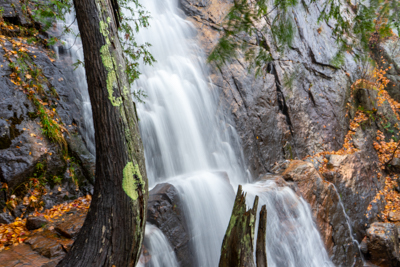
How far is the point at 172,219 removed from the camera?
3975 millimetres

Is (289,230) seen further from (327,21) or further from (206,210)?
(327,21)

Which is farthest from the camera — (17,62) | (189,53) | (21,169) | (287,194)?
(189,53)

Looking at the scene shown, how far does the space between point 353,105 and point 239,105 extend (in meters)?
4.94

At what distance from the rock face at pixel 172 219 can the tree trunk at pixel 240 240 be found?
166 centimetres

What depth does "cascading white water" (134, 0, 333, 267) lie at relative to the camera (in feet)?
15.3

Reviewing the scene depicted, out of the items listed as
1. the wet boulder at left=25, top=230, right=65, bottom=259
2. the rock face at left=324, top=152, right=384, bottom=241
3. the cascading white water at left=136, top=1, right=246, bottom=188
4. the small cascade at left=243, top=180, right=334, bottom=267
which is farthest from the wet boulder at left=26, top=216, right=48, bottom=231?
the rock face at left=324, top=152, right=384, bottom=241

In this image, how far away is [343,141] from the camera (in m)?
8.73

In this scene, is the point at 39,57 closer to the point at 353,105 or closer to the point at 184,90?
the point at 184,90

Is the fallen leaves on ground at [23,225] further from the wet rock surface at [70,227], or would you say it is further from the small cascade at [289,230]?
the small cascade at [289,230]

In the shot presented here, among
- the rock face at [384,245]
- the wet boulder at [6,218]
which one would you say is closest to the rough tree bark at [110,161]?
the wet boulder at [6,218]

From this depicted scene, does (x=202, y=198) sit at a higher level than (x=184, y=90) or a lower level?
lower

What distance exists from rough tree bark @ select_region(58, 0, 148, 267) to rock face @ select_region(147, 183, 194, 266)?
5.70 feet

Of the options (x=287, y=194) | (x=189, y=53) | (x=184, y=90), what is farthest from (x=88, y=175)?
(x=189, y=53)

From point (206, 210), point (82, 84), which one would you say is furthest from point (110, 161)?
point (82, 84)
